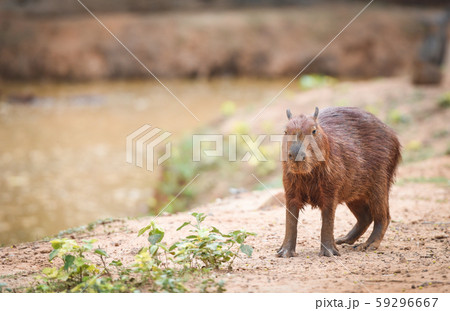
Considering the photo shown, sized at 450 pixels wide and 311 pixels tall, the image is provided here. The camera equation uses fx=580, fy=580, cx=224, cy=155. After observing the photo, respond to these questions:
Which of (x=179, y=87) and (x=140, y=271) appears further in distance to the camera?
(x=179, y=87)

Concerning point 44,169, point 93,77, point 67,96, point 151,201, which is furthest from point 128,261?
point 93,77

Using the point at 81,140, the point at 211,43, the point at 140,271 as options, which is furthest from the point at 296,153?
the point at 211,43

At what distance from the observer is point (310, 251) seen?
17.3 ft

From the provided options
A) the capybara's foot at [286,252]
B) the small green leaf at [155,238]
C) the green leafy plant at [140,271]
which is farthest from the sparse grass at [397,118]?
the small green leaf at [155,238]

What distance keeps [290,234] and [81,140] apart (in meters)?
10.4

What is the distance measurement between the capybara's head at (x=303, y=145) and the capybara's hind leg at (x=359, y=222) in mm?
1054

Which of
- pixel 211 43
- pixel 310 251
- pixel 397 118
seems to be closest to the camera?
pixel 310 251

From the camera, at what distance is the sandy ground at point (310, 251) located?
4.24 metres

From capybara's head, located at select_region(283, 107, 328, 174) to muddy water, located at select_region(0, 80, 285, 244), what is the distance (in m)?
4.00

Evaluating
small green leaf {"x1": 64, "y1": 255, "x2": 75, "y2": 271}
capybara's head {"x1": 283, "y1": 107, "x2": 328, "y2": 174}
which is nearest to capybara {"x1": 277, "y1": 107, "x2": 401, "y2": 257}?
capybara's head {"x1": 283, "y1": 107, "x2": 328, "y2": 174}

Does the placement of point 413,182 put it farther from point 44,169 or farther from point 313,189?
point 44,169

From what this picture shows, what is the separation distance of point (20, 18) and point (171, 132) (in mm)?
8711

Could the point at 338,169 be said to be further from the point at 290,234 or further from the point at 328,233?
the point at 290,234

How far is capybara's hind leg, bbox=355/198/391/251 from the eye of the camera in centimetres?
536
